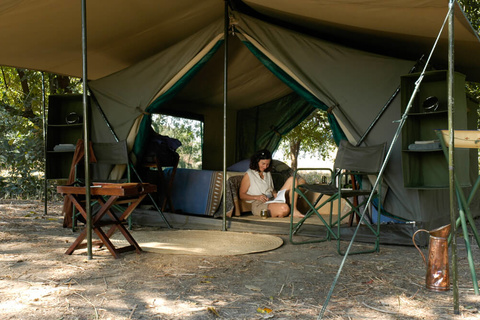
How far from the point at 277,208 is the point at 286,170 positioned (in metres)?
1.35

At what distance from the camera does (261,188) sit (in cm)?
475

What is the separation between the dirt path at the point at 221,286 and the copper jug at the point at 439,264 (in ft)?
0.19

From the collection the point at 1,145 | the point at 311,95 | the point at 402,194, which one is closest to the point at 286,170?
the point at 311,95

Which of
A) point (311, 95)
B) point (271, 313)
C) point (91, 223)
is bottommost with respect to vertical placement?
point (271, 313)

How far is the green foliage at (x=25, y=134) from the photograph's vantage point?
22.9 feet

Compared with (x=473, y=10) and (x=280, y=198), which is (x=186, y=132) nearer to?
(x=280, y=198)

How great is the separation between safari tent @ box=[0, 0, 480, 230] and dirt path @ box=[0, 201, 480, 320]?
3.28 feet

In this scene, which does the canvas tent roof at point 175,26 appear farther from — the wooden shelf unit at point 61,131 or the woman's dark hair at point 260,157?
the woman's dark hair at point 260,157

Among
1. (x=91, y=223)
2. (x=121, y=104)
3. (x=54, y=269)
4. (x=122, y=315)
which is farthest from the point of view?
(x=121, y=104)

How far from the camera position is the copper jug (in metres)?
2.24

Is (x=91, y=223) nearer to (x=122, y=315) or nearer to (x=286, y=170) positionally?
(x=122, y=315)

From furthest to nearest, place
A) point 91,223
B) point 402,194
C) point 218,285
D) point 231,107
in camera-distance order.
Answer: point 231,107 < point 402,194 < point 91,223 < point 218,285

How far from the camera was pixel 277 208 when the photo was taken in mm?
4609

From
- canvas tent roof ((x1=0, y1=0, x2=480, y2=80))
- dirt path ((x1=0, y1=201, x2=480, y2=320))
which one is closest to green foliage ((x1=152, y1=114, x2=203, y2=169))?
canvas tent roof ((x1=0, y1=0, x2=480, y2=80))
